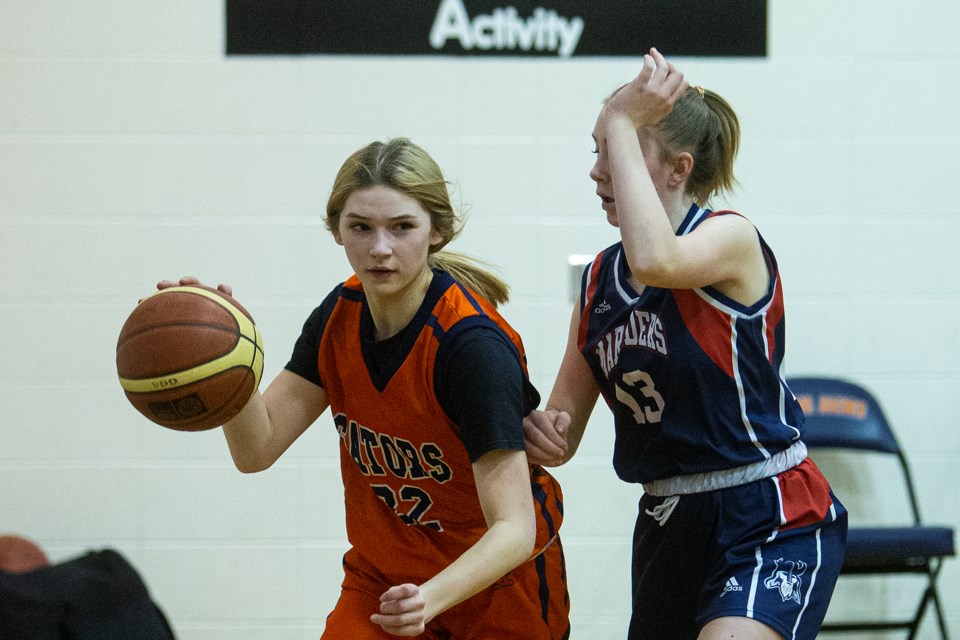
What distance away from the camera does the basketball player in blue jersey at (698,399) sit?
218 centimetres

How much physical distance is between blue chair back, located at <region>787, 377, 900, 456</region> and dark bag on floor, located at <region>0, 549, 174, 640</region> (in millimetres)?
2919

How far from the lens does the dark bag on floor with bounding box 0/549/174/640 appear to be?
51.5 inches

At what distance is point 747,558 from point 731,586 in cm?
7

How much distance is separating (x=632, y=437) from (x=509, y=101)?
6.32ft

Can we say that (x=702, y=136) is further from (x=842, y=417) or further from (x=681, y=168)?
(x=842, y=417)

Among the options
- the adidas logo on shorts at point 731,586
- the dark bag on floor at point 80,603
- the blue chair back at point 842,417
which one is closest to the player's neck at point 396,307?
the adidas logo on shorts at point 731,586

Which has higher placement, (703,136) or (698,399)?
(703,136)

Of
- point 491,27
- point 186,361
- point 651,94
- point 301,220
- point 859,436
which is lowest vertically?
point 859,436

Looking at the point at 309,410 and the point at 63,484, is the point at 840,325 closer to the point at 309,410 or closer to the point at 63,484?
the point at 309,410

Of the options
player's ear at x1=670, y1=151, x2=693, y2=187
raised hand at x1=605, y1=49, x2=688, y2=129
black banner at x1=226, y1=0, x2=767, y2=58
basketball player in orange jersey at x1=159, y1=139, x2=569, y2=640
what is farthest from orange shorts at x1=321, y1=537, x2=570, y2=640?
black banner at x1=226, y1=0, x2=767, y2=58

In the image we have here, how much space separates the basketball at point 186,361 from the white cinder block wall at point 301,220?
5.64 feet

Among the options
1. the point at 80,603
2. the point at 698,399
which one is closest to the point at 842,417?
the point at 698,399

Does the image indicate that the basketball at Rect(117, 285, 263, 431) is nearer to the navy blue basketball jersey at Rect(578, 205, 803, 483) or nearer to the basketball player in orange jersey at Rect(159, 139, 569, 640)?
the basketball player in orange jersey at Rect(159, 139, 569, 640)

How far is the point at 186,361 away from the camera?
2195 millimetres
